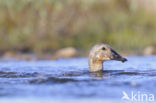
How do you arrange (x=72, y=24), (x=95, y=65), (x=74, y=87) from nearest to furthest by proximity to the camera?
(x=74, y=87) → (x=95, y=65) → (x=72, y=24)

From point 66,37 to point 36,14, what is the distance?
5.06 feet

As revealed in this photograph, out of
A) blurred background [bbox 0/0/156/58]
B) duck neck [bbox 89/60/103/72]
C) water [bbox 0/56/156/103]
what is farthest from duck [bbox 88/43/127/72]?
blurred background [bbox 0/0/156/58]

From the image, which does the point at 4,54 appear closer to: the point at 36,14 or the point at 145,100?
the point at 36,14

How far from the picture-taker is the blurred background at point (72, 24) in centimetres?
1762

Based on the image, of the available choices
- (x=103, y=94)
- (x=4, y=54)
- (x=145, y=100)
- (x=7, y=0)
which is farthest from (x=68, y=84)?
(x=7, y=0)

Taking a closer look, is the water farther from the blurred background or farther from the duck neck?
the blurred background

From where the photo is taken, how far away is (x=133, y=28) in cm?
1772

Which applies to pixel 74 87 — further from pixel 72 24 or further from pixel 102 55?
pixel 72 24

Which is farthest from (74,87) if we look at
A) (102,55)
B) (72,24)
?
(72,24)

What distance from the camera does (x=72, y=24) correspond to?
1838 centimetres

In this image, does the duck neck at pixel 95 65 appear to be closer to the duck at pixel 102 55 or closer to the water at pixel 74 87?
the duck at pixel 102 55

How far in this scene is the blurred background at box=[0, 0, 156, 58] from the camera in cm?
1762

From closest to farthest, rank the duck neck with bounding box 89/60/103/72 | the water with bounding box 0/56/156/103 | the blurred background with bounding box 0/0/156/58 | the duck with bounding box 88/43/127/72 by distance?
1. the water with bounding box 0/56/156/103
2. the duck with bounding box 88/43/127/72
3. the duck neck with bounding box 89/60/103/72
4. the blurred background with bounding box 0/0/156/58

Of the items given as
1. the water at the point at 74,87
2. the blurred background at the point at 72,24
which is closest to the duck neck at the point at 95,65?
the water at the point at 74,87
